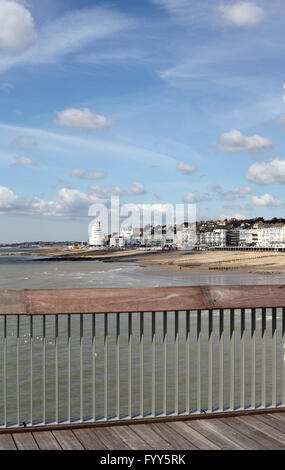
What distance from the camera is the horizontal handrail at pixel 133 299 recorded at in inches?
178

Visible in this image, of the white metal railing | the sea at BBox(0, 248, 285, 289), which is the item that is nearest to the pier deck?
the white metal railing

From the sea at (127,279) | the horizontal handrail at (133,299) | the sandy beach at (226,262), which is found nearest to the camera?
the horizontal handrail at (133,299)

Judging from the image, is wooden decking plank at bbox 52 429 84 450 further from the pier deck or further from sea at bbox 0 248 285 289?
sea at bbox 0 248 285 289

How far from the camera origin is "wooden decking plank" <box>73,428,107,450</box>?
429 cm

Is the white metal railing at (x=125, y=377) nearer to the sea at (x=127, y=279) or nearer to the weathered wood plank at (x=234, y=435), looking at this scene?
the weathered wood plank at (x=234, y=435)

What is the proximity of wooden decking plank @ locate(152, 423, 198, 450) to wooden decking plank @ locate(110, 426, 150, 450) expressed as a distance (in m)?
0.22

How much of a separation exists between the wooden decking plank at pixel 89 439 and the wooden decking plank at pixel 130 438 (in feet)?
0.68

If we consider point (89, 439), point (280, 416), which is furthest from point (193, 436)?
point (280, 416)

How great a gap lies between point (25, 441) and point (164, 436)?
46.3 inches

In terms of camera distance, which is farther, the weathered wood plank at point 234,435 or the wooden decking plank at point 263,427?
the wooden decking plank at point 263,427

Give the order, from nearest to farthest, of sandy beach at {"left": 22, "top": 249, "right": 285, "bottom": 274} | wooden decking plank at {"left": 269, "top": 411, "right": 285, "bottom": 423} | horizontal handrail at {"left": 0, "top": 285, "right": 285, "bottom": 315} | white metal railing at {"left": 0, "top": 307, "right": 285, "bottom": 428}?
horizontal handrail at {"left": 0, "top": 285, "right": 285, "bottom": 315} → wooden decking plank at {"left": 269, "top": 411, "right": 285, "bottom": 423} → white metal railing at {"left": 0, "top": 307, "right": 285, "bottom": 428} → sandy beach at {"left": 22, "top": 249, "right": 285, "bottom": 274}

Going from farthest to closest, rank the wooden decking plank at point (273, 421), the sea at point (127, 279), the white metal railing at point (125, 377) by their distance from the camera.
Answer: the sea at point (127, 279) < the white metal railing at point (125, 377) < the wooden decking plank at point (273, 421)

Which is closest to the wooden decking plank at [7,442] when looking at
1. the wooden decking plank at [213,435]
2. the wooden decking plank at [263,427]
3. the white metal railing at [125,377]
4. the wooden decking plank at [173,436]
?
the white metal railing at [125,377]
